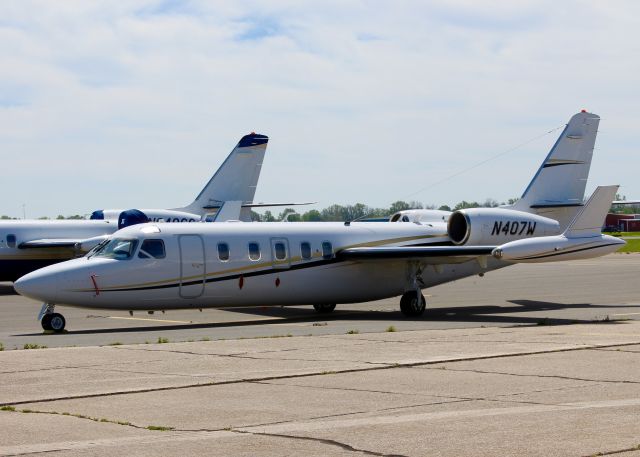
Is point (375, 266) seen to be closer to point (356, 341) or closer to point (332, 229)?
point (332, 229)

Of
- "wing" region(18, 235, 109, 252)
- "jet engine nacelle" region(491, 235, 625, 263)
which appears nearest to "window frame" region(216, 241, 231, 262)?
"jet engine nacelle" region(491, 235, 625, 263)

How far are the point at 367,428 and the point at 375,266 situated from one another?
1824 centimetres

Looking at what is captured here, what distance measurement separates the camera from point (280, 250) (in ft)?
85.6

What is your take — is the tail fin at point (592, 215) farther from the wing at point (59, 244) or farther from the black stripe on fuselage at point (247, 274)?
the wing at point (59, 244)

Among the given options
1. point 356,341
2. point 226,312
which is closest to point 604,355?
point 356,341

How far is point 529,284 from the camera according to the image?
3978 cm

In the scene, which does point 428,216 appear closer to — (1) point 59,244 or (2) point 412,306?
(2) point 412,306

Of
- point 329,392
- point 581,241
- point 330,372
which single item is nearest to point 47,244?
point 581,241

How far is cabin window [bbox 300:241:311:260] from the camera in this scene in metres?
26.5

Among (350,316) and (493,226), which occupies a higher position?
(493,226)

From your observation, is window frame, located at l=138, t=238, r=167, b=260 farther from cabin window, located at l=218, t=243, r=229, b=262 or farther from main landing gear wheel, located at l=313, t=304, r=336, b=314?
main landing gear wheel, located at l=313, t=304, r=336, b=314

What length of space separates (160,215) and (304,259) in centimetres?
2164

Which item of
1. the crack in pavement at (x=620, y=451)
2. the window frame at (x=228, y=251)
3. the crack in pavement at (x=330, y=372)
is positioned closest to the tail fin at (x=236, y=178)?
the window frame at (x=228, y=251)

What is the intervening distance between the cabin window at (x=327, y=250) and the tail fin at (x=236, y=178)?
24586 mm
